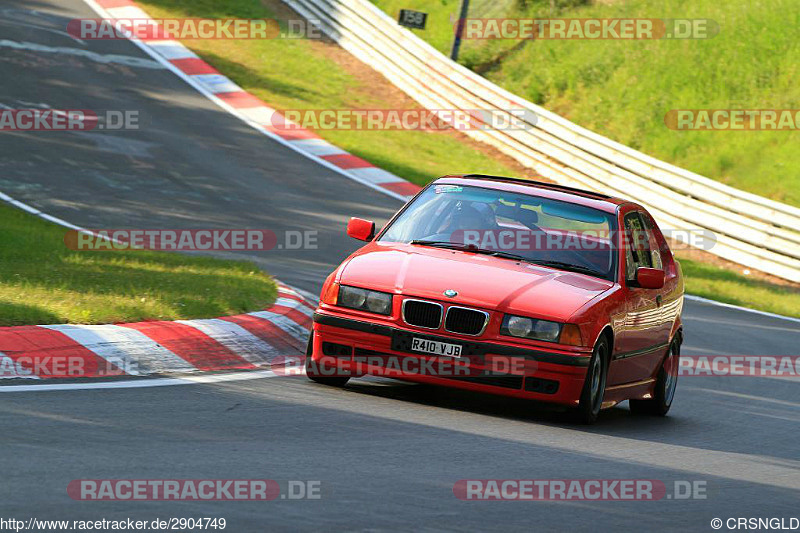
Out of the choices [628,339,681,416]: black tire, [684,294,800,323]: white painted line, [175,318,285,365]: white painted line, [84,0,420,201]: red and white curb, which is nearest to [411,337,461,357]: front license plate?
[175,318,285,365]: white painted line

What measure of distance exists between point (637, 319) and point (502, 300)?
1567mm

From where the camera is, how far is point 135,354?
831 cm

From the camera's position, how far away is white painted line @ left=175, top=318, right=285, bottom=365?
30.1 ft

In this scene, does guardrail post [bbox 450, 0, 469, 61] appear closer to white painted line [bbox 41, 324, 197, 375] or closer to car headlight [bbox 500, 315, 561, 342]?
white painted line [bbox 41, 324, 197, 375]

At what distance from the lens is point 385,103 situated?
91.7 ft

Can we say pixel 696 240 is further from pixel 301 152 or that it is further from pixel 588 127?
pixel 301 152

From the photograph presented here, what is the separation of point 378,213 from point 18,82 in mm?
7391

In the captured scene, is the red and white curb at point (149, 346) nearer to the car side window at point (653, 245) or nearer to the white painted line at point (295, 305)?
the white painted line at point (295, 305)

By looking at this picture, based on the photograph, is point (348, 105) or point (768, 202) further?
point (348, 105)

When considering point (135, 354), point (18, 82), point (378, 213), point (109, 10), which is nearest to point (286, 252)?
point (378, 213)

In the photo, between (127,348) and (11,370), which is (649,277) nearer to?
(127,348)

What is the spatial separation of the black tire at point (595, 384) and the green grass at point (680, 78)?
16644mm

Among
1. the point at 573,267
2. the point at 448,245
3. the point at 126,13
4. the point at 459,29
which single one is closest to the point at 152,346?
the point at 448,245

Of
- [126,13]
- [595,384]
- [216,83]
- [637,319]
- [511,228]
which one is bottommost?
[595,384]
